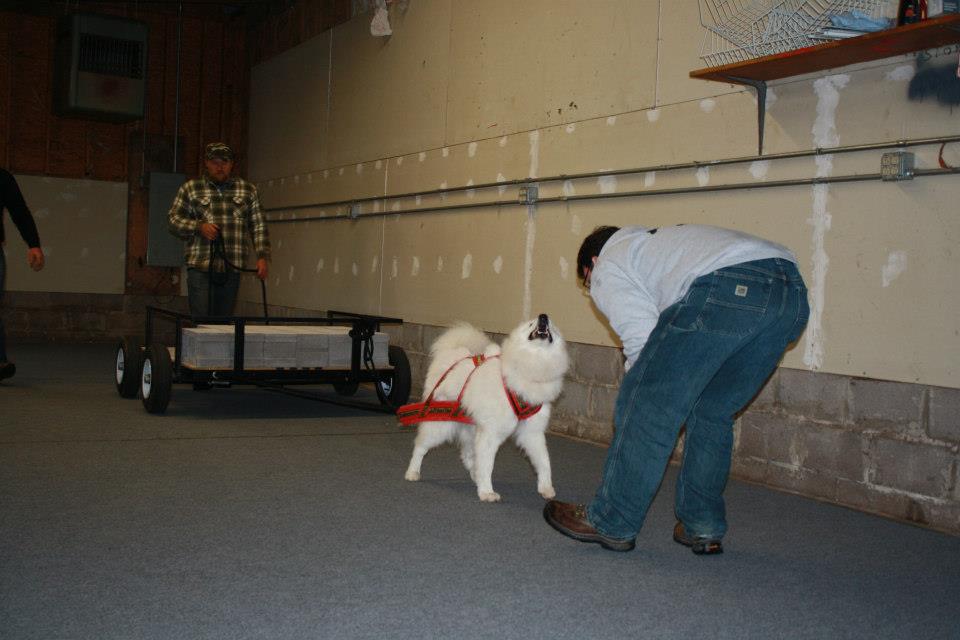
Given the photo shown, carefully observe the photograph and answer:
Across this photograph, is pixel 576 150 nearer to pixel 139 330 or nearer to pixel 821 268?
pixel 821 268

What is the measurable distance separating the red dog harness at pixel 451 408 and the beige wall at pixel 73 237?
823 centimetres

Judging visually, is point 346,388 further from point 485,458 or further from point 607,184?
point 485,458

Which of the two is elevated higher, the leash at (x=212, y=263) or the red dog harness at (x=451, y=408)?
the leash at (x=212, y=263)

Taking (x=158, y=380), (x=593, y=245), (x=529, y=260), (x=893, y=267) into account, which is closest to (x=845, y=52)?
(x=893, y=267)

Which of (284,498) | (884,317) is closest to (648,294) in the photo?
(884,317)

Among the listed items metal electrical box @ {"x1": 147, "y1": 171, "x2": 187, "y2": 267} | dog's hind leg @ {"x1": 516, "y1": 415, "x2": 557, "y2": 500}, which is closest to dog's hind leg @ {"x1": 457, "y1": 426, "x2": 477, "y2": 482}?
dog's hind leg @ {"x1": 516, "y1": 415, "x2": 557, "y2": 500}

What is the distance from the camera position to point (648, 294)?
3193 millimetres

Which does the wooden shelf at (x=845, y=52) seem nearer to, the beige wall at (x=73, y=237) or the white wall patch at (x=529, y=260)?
the white wall patch at (x=529, y=260)

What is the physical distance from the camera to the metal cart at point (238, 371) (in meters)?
5.85

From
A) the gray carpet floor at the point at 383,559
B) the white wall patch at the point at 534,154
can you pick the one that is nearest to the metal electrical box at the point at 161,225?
the white wall patch at the point at 534,154

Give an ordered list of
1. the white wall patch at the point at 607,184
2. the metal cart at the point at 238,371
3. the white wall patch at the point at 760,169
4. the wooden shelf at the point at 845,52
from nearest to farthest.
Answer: the wooden shelf at the point at 845,52 → the white wall patch at the point at 760,169 → the white wall patch at the point at 607,184 → the metal cart at the point at 238,371

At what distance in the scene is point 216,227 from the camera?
671 cm

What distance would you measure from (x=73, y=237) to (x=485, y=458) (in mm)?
8803

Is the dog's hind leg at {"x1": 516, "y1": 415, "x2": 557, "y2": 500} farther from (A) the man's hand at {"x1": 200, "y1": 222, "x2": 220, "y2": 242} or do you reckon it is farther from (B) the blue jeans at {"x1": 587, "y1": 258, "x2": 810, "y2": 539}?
(A) the man's hand at {"x1": 200, "y1": 222, "x2": 220, "y2": 242}
